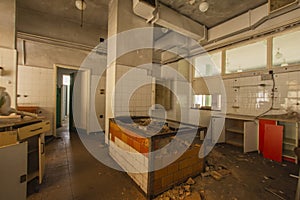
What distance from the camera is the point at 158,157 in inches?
61.5

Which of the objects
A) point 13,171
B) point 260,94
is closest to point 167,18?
point 260,94

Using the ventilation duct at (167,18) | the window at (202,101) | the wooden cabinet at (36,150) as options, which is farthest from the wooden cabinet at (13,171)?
the window at (202,101)

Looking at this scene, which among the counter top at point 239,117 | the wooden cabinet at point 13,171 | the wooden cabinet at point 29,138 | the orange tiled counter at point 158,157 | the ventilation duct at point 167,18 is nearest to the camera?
the wooden cabinet at point 13,171

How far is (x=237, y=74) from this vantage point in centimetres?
356

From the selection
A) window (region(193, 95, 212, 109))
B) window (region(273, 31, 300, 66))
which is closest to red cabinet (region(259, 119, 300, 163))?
window (region(273, 31, 300, 66))

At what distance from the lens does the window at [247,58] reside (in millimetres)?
3175

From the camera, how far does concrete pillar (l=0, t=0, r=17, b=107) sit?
2.48m

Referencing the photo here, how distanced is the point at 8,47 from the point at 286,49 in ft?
16.8

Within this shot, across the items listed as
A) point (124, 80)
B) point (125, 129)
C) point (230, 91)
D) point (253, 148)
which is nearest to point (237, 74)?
point (230, 91)

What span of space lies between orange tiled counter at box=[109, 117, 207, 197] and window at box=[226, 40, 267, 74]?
7.99 feet

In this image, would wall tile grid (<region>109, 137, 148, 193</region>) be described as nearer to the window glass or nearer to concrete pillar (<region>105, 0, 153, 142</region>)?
concrete pillar (<region>105, 0, 153, 142</region>)

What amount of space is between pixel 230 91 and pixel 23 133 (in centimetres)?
407

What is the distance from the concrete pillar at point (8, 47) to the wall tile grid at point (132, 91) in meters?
1.81

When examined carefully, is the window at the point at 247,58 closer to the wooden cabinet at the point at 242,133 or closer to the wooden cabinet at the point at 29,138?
the wooden cabinet at the point at 242,133
